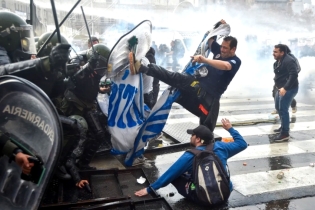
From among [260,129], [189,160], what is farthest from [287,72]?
[189,160]

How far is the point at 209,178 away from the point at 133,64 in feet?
5.16

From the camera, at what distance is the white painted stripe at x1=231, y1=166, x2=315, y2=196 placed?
4312 mm

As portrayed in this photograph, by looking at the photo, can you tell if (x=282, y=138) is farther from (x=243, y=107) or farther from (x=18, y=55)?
(x=18, y=55)

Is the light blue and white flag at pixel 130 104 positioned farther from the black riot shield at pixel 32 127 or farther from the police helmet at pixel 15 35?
the black riot shield at pixel 32 127

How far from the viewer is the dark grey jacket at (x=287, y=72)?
6289mm

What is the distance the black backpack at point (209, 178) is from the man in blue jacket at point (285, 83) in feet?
10.4

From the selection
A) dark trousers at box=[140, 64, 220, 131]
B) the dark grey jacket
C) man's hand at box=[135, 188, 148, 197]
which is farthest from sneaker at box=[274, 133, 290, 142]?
man's hand at box=[135, 188, 148, 197]

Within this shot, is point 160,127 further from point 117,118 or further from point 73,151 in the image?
point 73,151

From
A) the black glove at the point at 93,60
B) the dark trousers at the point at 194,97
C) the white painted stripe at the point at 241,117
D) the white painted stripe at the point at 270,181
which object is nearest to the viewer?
the black glove at the point at 93,60

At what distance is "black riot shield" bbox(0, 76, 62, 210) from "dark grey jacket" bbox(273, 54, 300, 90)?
5058mm

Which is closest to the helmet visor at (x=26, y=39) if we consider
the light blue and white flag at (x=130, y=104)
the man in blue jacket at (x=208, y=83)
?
the light blue and white flag at (x=130, y=104)

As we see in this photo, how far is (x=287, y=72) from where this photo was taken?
6.48 metres

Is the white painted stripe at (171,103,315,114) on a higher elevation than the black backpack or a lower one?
lower

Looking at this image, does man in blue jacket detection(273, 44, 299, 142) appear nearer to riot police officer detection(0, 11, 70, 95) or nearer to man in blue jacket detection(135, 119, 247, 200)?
man in blue jacket detection(135, 119, 247, 200)
